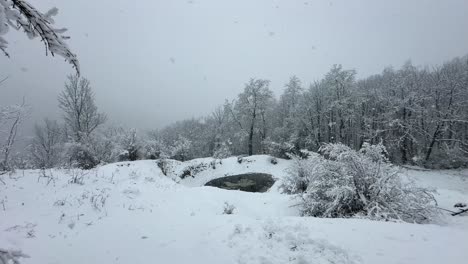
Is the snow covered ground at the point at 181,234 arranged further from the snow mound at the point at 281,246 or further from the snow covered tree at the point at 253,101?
the snow covered tree at the point at 253,101

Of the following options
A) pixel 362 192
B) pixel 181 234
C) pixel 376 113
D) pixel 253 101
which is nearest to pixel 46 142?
pixel 253 101

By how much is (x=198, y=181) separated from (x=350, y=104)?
20029mm

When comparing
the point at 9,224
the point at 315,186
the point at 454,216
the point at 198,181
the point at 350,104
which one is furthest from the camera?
the point at 350,104

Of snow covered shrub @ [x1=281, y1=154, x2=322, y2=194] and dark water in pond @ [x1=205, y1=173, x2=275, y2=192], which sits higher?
snow covered shrub @ [x1=281, y1=154, x2=322, y2=194]

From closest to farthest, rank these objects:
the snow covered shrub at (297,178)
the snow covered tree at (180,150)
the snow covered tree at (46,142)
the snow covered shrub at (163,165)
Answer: the snow covered shrub at (297,178)
the snow covered shrub at (163,165)
the snow covered tree at (180,150)
the snow covered tree at (46,142)

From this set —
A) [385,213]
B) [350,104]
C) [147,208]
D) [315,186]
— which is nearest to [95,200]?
[147,208]

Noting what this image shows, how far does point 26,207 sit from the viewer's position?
542 cm

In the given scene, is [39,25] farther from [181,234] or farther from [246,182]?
[246,182]

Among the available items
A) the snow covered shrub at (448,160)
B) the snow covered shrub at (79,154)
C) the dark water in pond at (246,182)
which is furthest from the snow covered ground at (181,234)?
the snow covered shrub at (448,160)

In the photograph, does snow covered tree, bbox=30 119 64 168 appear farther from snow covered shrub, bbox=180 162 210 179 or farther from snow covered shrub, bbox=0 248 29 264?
snow covered shrub, bbox=0 248 29 264

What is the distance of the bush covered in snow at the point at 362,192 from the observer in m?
6.37

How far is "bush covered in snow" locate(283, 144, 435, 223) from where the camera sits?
637 cm

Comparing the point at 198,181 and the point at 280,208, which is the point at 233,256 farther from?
the point at 198,181

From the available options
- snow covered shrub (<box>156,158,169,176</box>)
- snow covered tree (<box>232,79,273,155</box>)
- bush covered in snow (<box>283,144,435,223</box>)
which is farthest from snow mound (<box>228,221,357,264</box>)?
snow covered tree (<box>232,79,273,155</box>)
